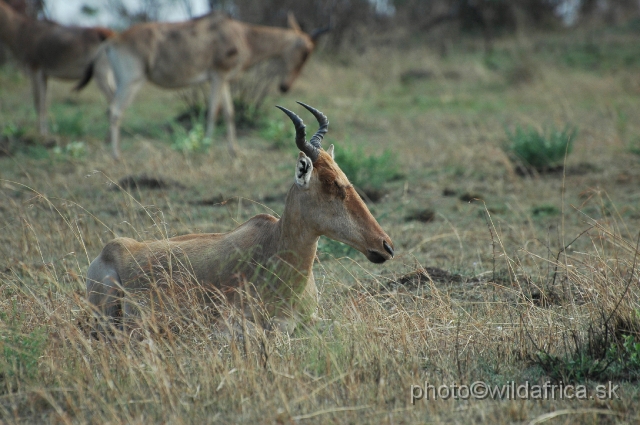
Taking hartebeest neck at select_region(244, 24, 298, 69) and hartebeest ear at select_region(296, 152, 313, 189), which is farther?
hartebeest neck at select_region(244, 24, 298, 69)

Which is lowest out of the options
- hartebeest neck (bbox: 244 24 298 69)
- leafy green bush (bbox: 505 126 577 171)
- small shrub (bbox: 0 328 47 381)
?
small shrub (bbox: 0 328 47 381)

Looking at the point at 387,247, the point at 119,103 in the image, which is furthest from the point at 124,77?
the point at 387,247

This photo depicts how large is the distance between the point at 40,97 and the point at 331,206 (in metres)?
8.22

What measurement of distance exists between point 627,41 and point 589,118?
27.2 feet

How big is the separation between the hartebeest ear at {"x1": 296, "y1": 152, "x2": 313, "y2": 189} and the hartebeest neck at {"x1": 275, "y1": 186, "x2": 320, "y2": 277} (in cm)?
12

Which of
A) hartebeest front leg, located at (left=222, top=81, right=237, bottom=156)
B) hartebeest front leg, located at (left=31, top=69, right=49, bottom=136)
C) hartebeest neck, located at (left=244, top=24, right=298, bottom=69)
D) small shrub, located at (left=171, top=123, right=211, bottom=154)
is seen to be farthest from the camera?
hartebeest neck, located at (left=244, top=24, right=298, bottom=69)

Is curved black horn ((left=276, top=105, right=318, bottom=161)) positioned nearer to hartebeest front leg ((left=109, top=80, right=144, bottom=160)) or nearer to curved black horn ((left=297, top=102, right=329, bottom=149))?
curved black horn ((left=297, top=102, right=329, bottom=149))

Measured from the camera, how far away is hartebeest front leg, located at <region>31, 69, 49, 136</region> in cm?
1096

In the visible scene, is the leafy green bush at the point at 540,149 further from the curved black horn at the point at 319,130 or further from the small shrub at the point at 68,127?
the small shrub at the point at 68,127

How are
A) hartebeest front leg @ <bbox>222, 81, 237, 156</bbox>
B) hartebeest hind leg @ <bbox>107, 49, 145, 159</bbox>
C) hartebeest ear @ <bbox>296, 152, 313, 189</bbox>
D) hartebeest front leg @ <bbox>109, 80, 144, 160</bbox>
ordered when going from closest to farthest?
hartebeest ear @ <bbox>296, 152, 313, 189</bbox>, hartebeest front leg @ <bbox>109, 80, 144, 160</bbox>, hartebeest hind leg @ <bbox>107, 49, 145, 159</bbox>, hartebeest front leg @ <bbox>222, 81, 237, 156</bbox>

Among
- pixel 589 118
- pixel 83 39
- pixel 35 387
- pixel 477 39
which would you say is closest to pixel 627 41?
pixel 477 39

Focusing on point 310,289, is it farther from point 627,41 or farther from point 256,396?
point 627,41

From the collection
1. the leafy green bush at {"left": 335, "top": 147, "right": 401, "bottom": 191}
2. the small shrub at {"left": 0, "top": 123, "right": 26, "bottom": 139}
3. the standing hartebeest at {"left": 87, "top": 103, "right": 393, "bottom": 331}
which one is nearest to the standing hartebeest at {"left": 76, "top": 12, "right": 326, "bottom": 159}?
the small shrub at {"left": 0, "top": 123, "right": 26, "bottom": 139}

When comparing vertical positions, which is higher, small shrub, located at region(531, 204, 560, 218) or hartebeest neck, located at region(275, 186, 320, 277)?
hartebeest neck, located at region(275, 186, 320, 277)
